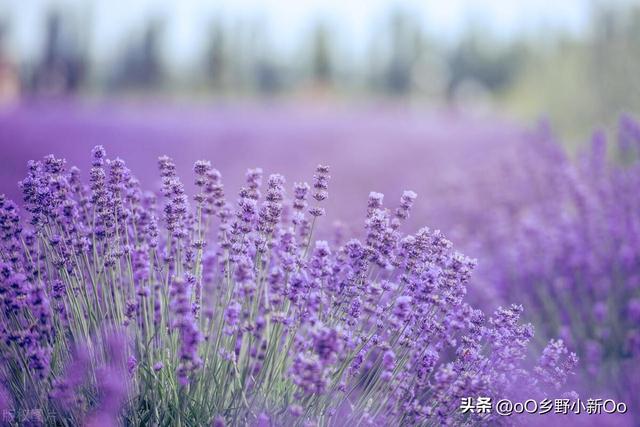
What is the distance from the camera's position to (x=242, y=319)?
172 cm

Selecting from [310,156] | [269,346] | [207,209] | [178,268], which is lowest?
[310,156]

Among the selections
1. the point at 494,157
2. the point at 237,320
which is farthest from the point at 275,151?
the point at 237,320

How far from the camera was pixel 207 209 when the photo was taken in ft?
5.77

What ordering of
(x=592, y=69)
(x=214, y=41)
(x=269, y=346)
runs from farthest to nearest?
(x=214, y=41) < (x=592, y=69) < (x=269, y=346)

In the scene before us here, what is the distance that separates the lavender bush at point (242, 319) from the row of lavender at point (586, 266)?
87cm

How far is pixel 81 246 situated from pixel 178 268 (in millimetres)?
230

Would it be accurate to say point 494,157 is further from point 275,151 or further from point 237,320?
point 237,320

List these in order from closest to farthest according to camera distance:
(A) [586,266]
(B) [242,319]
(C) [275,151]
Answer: (B) [242,319] < (A) [586,266] < (C) [275,151]

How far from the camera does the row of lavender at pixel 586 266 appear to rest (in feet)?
8.87

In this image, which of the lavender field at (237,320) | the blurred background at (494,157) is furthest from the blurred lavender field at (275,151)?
the lavender field at (237,320)

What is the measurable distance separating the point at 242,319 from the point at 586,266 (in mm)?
1802

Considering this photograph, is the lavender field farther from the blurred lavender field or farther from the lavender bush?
the blurred lavender field

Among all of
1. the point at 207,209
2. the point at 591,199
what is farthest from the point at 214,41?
the point at 207,209

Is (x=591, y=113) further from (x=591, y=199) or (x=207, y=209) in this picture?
(x=207, y=209)
